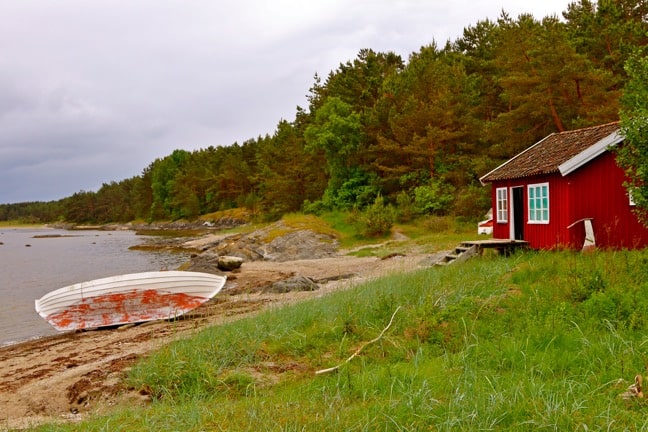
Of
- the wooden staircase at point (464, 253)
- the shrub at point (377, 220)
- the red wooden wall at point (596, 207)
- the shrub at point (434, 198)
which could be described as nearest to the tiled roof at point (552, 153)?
the red wooden wall at point (596, 207)

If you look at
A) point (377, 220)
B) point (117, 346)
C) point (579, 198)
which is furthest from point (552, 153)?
point (377, 220)

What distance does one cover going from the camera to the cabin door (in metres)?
16.7

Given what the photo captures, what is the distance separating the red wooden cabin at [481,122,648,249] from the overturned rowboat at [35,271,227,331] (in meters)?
11.4

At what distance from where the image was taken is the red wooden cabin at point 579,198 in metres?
13.9

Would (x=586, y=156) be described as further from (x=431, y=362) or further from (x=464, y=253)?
(x=431, y=362)

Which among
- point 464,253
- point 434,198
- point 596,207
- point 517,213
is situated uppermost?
point 434,198

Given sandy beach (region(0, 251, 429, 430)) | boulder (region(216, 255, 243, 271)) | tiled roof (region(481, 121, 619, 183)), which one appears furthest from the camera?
boulder (region(216, 255, 243, 271))

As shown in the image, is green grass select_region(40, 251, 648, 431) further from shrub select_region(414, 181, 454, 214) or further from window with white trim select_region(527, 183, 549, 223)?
shrub select_region(414, 181, 454, 214)

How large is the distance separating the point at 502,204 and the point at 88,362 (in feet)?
45.4

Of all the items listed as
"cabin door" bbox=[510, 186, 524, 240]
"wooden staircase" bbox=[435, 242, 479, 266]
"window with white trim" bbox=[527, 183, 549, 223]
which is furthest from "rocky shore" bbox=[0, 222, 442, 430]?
"window with white trim" bbox=[527, 183, 549, 223]

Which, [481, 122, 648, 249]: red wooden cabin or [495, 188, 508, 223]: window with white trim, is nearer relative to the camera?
[481, 122, 648, 249]: red wooden cabin

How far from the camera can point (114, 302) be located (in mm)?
15000

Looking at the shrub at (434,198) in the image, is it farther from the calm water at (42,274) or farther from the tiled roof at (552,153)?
the calm water at (42,274)

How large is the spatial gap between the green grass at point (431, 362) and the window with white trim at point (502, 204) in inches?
257
